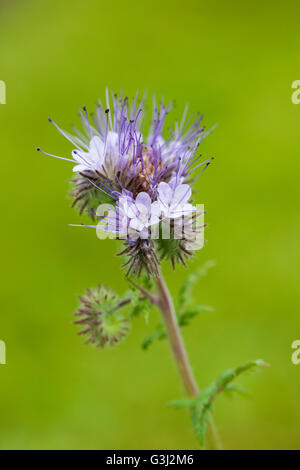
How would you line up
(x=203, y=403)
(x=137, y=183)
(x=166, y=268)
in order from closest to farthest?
(x=137, y=183)
(x=203, y=403)
(x=166, y=268)

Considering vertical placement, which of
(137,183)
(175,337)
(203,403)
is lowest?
(203,403)

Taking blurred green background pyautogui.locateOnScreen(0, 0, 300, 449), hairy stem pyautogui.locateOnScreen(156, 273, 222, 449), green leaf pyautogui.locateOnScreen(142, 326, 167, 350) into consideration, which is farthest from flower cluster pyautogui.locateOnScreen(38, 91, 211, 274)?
blurred green background pyautogui.locateOnScreen(0, 0, 300, 449)

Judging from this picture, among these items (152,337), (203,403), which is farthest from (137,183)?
(203,403)

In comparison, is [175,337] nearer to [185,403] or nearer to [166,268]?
[185,403]

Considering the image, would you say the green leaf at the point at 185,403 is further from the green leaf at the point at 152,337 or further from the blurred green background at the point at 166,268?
the blurred green background at the point at 166,268

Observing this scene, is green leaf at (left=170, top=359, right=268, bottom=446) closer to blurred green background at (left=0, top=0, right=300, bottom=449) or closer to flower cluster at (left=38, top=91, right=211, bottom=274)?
flower cluster at (left=38, top=91, right=211, bottom=274)

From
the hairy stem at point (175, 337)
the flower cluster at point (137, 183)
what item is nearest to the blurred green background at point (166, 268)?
the hairy stem at point (175, 337)

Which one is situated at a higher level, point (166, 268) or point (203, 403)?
point (166, 268)
